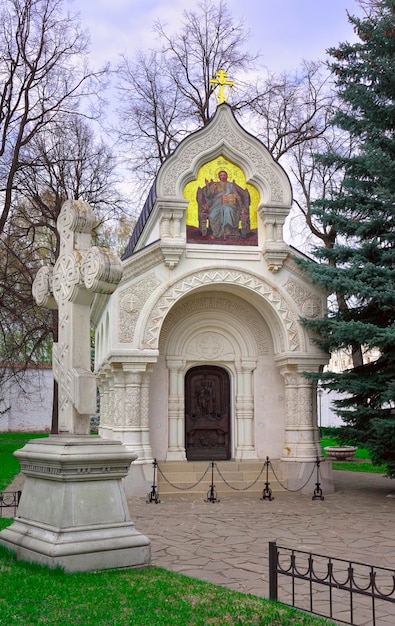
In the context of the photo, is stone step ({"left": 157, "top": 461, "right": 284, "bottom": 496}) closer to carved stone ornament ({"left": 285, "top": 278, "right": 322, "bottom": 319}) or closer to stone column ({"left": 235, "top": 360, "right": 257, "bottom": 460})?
stone column ({"left": 235, "top": 360, "right": 257, "bottom": 460})

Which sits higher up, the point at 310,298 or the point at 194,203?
the point at 194,203

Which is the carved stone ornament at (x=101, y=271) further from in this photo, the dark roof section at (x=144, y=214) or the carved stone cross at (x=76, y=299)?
the dark roof section at (x=144, y=214)

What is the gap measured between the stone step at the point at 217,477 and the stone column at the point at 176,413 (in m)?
0.32

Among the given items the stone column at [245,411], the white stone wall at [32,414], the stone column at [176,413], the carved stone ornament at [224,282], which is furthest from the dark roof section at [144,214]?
the white stone wall at [32,414]

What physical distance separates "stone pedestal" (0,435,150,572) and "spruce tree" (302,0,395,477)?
291 inches

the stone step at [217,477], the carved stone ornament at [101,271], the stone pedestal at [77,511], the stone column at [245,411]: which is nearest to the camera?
the stone pedestal at [77,511]

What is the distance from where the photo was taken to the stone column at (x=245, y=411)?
15391mm

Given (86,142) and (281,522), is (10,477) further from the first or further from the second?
(86,142)

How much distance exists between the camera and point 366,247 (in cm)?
1392

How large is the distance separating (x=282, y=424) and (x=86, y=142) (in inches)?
528

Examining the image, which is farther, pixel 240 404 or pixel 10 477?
pixel 10 477

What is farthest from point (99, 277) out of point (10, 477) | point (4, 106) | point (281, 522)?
point (4, 106)

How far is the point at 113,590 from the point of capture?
551cm

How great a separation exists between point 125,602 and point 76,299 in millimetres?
3121
